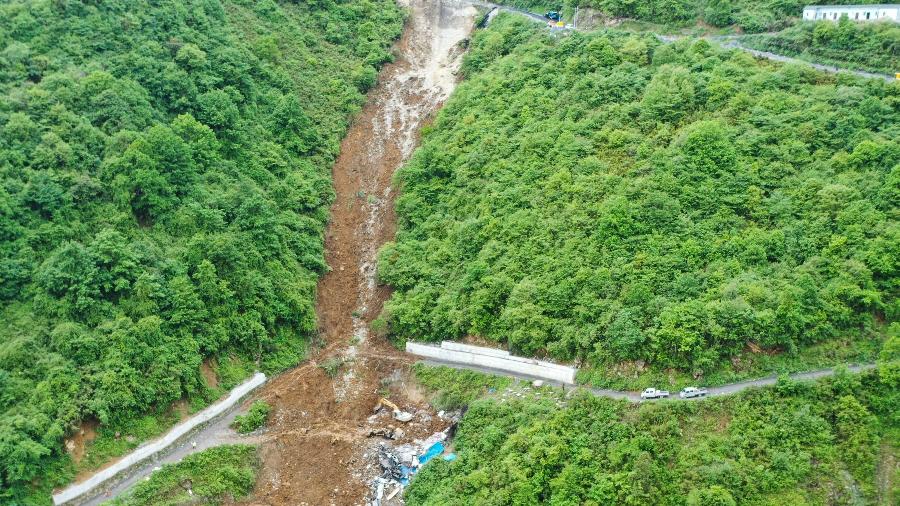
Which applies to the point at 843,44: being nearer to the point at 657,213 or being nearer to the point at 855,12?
the point at 855,12

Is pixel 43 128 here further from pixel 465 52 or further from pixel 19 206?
pixel 465 52

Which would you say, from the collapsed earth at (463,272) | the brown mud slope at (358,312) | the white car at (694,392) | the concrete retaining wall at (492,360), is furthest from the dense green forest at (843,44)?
the concrete retaining wall at (492,360)

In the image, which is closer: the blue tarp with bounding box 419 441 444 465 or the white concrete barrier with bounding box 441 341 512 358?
the blue tarp with bounding box 419 441 444 465

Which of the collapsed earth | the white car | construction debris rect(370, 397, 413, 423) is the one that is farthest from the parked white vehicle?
construction debris rect(370, 397, 413, 423)

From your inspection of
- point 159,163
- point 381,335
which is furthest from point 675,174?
point 159,163

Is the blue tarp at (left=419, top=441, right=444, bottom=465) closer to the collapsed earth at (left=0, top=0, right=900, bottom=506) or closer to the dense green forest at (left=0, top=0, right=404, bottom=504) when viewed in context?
the collapsed earth at (left=0, top=0, right=900, bottom=506)

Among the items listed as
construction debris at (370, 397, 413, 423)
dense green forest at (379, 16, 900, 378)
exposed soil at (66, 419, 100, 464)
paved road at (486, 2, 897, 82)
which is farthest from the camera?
paved road at (486, 2, 897, 82)
